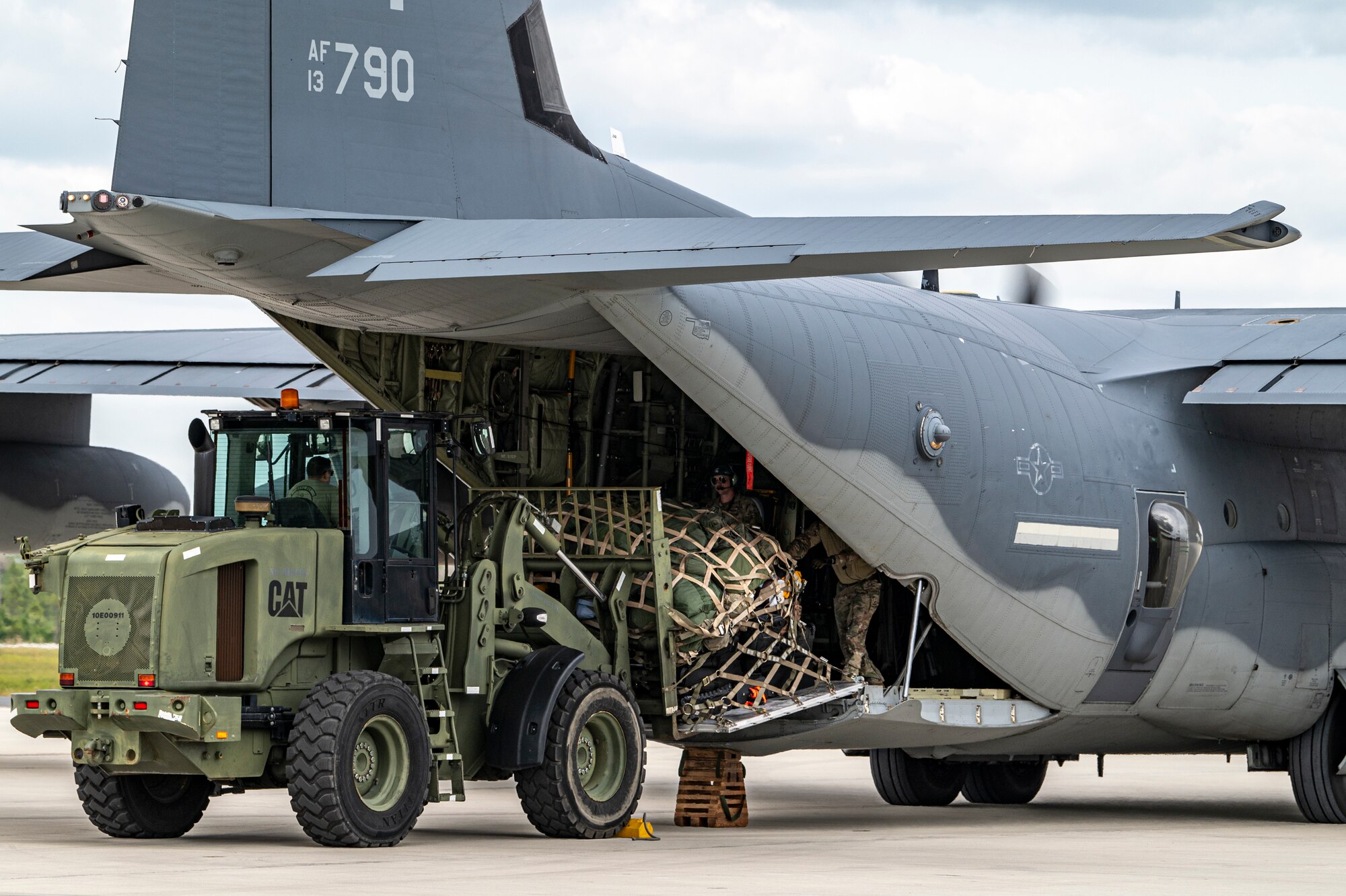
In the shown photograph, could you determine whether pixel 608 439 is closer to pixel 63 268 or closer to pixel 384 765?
pixel 384 765

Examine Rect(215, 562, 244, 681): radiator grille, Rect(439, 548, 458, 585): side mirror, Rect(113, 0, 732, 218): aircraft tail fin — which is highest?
Rect(113, 0, 732, 218): aircraft tail fin

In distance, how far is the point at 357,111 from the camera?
37.0ft

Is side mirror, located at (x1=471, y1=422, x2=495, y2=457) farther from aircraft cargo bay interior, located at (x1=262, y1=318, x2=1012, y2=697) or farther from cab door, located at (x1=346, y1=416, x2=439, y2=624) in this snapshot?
aircraft cargo bay interior, located at (x1=262, y1=318, x2=1012, y2=697)

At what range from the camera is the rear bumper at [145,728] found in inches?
409

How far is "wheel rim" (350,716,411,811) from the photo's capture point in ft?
36.0

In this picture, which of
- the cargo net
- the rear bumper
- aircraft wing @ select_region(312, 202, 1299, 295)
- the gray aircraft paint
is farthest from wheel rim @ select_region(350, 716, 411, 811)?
the gray aircraft paint

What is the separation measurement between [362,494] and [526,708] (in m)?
1.75

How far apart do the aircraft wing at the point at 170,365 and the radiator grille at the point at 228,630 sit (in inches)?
203

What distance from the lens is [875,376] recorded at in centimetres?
1347

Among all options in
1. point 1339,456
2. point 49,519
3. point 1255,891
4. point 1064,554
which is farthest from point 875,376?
point 49,519

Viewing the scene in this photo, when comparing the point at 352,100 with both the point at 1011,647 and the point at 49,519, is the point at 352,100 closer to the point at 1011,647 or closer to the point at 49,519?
the point at 1011,647

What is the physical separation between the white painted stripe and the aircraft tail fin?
14.0 feet

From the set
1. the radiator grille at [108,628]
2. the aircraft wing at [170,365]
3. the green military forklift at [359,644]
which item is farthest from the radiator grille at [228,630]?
the aircraft wing at [170,365]

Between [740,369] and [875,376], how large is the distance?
4.49 ft
